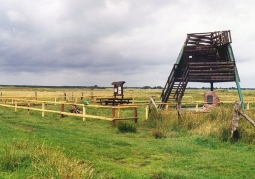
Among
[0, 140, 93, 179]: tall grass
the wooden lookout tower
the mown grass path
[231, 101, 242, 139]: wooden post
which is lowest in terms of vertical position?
the mown grass path

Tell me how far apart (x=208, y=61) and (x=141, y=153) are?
1932 cm

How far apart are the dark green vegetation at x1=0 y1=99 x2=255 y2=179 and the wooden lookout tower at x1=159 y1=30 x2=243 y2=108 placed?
11509 millimetres

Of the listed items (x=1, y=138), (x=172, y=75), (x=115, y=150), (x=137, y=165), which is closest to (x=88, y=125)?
(x=1, y=138)

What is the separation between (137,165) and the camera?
926cm

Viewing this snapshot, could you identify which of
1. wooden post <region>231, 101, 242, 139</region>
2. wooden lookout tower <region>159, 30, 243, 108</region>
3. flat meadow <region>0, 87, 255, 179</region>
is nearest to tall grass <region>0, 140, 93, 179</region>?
flat meadow <region>0, 87, 255, 179</region>

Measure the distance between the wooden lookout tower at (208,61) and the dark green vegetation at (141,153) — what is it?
11.5m

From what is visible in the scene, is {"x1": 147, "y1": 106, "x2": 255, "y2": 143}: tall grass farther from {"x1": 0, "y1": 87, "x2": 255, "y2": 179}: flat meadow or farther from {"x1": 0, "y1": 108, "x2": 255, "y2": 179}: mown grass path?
{"x1": 0, "y1": 108, "x2": 255, "y2": 179}: mown grass path

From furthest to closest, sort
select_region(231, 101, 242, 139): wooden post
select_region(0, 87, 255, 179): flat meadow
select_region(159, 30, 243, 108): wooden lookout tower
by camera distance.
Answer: select_region(159, 30, 243, 108): wooden lookout tower, select_region(231, 101, 242, 139): wooden post, select_region(0, 87, 255, 179): flat meadow

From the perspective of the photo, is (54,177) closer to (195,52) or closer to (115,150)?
(115,150)

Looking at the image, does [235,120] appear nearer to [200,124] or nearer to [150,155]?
[200,124]

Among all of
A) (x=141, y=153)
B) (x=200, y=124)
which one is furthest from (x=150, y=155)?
(x=200, y=124)

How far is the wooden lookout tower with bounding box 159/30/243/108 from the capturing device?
26812 millimetres

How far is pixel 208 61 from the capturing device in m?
28.4

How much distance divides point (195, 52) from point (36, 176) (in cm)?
2254
